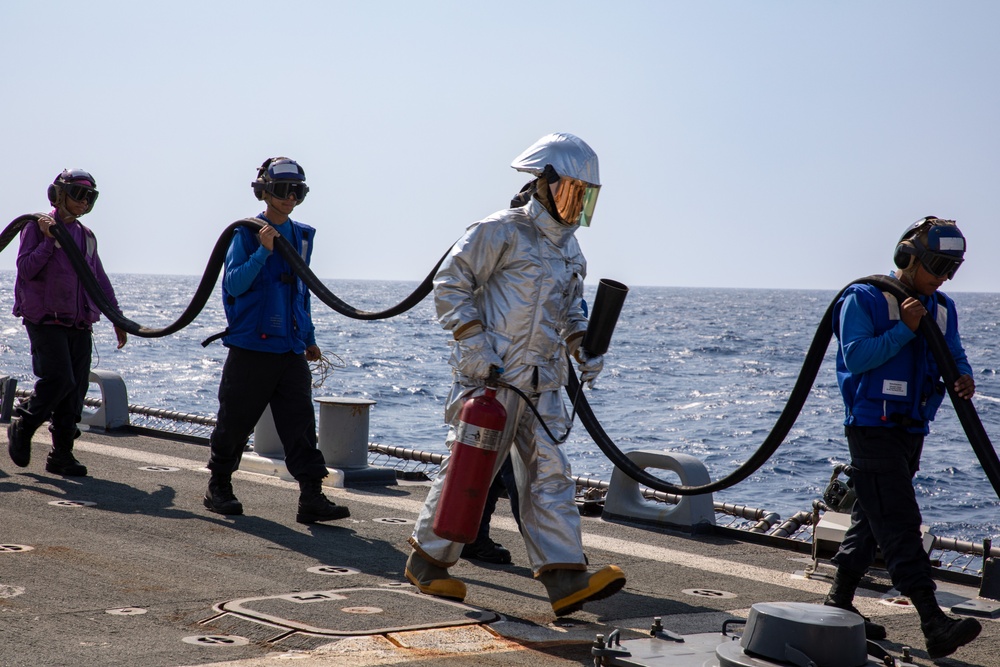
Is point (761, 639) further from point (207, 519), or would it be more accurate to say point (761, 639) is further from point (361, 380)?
point (361, 380)

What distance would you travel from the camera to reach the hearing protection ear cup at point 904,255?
15.4 ft

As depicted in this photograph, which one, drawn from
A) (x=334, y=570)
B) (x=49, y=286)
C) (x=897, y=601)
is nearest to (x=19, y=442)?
(x=49, y=286)

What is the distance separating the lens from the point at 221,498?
6574mm

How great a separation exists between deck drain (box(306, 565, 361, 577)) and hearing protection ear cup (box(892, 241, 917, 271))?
2654 millimetres

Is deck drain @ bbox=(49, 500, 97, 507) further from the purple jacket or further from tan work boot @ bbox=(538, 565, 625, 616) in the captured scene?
tan work boot @ bbox=(538, 565, 625, 616)

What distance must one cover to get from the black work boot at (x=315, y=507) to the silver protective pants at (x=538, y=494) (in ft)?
5.48

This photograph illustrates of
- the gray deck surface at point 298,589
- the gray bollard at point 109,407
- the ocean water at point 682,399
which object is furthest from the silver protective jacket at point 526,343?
the gray bollard at point 109,407

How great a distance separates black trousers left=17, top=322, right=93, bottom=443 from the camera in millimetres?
7422

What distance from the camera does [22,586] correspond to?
465 cm

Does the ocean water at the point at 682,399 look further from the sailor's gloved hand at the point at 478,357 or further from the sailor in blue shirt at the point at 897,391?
the sailor in blue shirt at the point at 897,391

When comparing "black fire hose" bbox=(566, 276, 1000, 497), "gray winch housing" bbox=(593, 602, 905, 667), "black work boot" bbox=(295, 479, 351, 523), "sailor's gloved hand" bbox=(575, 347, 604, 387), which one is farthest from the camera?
"black work boot" bbox=(295, 479, 351, 523)

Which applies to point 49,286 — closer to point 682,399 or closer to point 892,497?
point 892,497

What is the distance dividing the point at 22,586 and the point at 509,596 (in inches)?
76.8

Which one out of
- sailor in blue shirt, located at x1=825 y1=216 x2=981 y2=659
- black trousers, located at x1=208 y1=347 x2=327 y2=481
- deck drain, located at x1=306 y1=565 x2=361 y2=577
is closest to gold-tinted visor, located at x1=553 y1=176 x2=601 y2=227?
sailor in blue shirt, located at x1=825 y1=216 x2=981 y2=659
